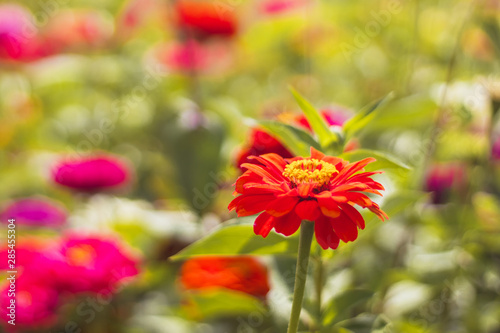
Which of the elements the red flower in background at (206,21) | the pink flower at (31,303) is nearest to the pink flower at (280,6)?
the red flower in background at (206,21)

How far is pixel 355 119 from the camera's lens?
61 cm

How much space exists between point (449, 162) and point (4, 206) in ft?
2.95

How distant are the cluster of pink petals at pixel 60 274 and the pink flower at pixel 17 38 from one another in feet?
3.10

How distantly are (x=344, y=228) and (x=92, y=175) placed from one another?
745mm

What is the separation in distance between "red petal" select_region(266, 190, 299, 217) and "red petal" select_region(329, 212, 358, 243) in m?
0.04

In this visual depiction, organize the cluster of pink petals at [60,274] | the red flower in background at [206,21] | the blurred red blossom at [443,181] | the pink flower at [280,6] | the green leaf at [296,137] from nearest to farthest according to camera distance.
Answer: the green leaf at [296,137], the cluster of pink petals at [60,274], the blurred red blossom at [443,181], the red flower in background at [206,21], the pink flower at [280,6]

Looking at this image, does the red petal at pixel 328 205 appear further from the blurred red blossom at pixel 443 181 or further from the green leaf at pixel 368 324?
the blurred red blossom at pixel 443 181

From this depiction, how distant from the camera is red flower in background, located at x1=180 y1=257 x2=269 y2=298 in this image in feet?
2.86

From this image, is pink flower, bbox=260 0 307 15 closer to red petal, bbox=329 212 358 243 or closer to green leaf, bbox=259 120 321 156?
green leaf, bbox=259 120 321 156

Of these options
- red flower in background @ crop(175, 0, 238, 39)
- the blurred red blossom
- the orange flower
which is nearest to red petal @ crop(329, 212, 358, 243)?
the orange flower

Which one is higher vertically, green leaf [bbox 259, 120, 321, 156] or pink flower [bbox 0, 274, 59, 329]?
green leaf [bbox 259, 120, 321, 156]

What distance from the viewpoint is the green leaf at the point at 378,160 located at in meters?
0.52

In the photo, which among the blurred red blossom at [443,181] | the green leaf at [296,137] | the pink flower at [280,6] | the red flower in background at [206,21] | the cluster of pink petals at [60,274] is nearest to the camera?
the green leaf at [296,137]

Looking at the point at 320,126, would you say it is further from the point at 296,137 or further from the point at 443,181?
the point at 443,181
